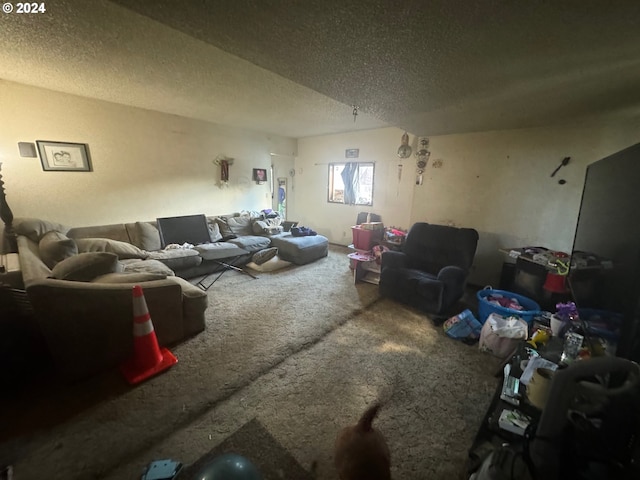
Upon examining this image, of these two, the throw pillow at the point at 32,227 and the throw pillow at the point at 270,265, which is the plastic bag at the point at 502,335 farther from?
the throw pillow at the point at 32,227

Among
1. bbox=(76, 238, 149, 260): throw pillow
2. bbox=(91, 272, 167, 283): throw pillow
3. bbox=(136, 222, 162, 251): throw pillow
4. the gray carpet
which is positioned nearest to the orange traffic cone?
bbox=(91, 272, 167, 283): throw pillow

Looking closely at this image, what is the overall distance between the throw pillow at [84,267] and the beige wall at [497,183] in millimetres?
4019

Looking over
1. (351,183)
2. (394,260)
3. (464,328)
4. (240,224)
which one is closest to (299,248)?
(240,224)

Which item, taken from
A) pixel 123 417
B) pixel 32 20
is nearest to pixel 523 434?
pixel 123 417

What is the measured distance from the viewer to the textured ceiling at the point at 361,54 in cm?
111

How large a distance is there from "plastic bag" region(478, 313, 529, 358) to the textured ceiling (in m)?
1.88

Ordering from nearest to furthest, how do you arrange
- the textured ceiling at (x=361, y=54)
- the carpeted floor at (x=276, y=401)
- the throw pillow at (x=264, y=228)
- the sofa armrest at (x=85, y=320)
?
the textured ceiling at (x=361, y=54) < the carpeted floor at (x=276, y=401) < the sofa armrest at (x=85, y=320) < the throw pillow at (x=264, y=228)

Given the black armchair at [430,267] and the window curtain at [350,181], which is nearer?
the black armchair at [430,267]

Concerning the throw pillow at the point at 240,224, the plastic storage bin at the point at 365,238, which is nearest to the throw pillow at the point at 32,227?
the throw pillow at the point at 240,224

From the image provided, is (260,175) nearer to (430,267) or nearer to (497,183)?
(430,267)

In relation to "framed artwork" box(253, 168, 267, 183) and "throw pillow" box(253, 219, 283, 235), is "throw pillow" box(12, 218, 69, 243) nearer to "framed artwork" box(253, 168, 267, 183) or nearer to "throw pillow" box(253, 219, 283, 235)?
"throw pillow" box(253, 219, 283, 235)

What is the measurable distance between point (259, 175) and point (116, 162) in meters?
2.40

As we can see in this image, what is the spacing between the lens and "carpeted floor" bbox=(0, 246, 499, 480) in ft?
4.23

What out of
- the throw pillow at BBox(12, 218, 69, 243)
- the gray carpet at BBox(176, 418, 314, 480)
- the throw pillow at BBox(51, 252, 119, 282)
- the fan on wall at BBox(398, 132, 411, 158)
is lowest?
the gray carpet at BBox(176, 418, 314, 480)
